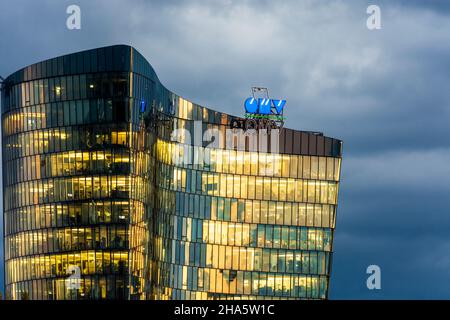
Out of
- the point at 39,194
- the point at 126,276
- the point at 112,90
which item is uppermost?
the point at 112,90

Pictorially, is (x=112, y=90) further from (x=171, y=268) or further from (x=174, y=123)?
(x=171, y=268)

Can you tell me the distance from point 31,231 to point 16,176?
9937 mm

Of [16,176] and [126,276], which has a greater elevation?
[16,176]

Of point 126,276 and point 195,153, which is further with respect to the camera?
point 195,153

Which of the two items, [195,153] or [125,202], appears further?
[195,153]

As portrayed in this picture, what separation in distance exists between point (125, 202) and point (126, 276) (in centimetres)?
1105

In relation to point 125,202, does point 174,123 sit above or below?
above

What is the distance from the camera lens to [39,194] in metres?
193
